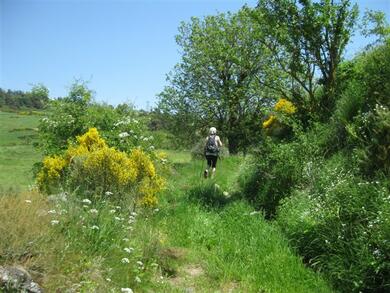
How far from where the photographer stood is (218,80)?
996 inches

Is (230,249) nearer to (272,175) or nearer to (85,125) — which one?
(272,175)

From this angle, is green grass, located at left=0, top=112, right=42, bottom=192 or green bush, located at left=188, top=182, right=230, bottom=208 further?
green grass, located at left=0, top=112, right=42, bottom=192

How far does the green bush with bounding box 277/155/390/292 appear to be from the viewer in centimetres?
639

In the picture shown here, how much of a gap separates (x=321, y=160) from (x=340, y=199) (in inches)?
87.0

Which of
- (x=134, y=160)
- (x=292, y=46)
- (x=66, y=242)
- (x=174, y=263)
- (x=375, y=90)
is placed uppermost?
(x=292, y=46)

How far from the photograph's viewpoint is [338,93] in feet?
39.8

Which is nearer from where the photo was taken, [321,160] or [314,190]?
[314,190]

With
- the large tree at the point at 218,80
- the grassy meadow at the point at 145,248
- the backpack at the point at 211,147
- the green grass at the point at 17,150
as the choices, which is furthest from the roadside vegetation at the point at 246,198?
the large tree at the point at 218,80

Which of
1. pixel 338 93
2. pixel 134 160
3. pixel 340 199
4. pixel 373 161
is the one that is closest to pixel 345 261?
pixel 340 199

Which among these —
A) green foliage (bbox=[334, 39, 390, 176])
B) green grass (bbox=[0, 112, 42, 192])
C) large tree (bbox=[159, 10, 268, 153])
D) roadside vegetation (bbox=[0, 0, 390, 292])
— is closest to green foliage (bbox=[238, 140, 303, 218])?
roadside vegetation (bbox=[0, 0, 390, 292])

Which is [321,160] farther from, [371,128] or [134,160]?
[134,160]

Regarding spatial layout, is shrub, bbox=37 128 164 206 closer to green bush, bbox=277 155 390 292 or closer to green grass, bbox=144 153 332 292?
green grass, bbox=144 153 332 292

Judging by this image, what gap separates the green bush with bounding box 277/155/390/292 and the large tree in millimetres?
15391

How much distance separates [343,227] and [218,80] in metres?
18.7
